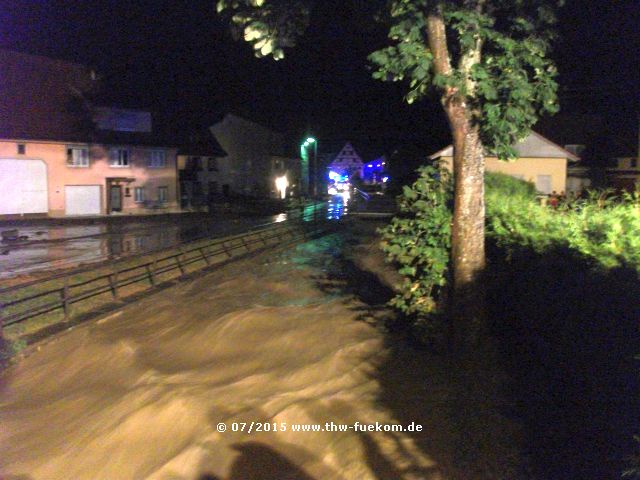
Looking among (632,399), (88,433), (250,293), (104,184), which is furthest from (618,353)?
(104,184)

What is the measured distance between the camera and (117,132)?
48.8 metres

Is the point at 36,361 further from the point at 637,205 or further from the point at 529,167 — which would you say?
the point at 529,167

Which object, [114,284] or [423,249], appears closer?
[423,249]

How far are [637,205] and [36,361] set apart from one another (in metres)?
8.07

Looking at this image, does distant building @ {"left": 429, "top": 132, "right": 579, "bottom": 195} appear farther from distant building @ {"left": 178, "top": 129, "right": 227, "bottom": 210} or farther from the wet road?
distant building @ {"left": 178, "top": 129, "right": 227, "bottom": 210}

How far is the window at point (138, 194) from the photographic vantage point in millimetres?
48647

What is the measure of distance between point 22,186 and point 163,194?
11171 millimetres

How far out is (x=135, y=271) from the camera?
1731 cm

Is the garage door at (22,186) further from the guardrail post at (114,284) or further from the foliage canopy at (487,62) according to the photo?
the foliage canopy at (487,62)

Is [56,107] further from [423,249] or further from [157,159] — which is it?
[423,249]

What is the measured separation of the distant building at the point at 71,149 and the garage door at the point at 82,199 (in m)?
0.06

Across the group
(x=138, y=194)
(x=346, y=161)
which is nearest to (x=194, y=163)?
(x=138, y=194)

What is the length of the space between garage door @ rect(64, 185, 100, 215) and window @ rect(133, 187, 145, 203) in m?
3.13

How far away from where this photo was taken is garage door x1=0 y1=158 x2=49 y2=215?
1604 inches
